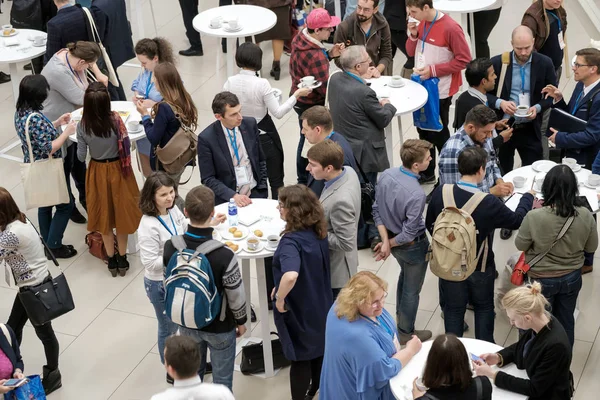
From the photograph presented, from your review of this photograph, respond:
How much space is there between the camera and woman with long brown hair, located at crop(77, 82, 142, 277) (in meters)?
5.58

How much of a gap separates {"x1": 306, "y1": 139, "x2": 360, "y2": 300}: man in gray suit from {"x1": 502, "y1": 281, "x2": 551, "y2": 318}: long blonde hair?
3.44 feet

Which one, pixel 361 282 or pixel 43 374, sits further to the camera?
pixel 43 374

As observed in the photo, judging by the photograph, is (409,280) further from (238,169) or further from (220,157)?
(220,157)

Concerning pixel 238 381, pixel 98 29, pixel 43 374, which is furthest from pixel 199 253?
pixel 98 29

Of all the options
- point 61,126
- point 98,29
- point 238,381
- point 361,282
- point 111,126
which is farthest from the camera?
point 98,29

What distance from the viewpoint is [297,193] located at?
4262mm

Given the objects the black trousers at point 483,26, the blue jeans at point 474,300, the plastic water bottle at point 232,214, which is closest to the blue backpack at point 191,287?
the plastic water bottle at point 232,214

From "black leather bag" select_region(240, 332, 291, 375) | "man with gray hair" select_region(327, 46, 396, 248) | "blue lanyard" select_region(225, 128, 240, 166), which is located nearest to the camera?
"black leather bag" select_region(240, 332, 291, 375)

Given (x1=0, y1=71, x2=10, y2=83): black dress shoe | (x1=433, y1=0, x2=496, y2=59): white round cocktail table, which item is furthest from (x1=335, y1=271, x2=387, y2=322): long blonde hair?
(x1=0, y1=71, x2=10, y2=83): black dress shoe

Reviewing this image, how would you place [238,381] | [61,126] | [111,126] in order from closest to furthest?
[238,381] → [111,126] → [61,126]

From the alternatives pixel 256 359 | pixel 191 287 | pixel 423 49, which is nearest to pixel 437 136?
pixel 423 49

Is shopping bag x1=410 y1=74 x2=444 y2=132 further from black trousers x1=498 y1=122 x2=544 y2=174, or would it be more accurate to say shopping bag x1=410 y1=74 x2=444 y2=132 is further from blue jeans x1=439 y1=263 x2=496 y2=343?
blue jeans x1=439 y1=263 x2=496 y2=343

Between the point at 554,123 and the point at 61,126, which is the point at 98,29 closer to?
the point at 61,126

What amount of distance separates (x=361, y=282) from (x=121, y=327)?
2546 millimetres
